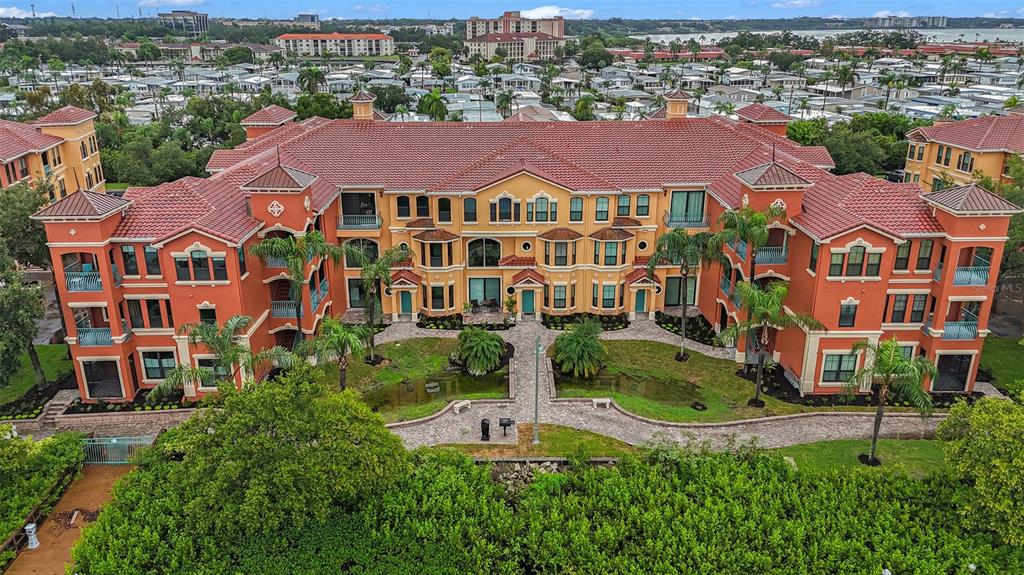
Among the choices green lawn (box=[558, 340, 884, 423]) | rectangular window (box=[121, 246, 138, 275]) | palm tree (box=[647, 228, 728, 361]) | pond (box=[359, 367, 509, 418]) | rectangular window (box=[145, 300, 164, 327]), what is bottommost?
pond (box=[359, 367, 509, 418])

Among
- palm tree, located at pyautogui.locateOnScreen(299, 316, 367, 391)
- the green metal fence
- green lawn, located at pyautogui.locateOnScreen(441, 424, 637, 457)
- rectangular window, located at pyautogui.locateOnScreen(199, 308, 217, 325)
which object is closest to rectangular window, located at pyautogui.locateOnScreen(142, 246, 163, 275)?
rectangular window, located at pyautogui.locateOnScreen(199, 308, 217, 325)

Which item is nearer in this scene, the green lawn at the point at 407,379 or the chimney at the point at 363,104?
the green lawn at the point at 407,379

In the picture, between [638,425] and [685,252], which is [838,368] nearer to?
[685,252]

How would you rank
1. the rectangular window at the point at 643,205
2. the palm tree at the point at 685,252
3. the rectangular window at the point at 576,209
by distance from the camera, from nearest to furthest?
1. the palm tree at the point at 685,252
2. the rectangular window at the point at 576,209
3. the rectangular window at the point at 643,205

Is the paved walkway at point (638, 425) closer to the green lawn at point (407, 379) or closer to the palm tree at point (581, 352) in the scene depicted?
the green lawn at point (407, 379)

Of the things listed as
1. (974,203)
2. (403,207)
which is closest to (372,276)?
(403,207)

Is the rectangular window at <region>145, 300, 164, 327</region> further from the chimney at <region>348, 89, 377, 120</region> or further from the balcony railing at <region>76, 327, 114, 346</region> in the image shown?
the chimney at <region>348, 89, 377, 120</region>

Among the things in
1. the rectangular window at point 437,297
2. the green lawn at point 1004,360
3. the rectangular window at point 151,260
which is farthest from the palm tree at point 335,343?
the green lawn at point 1004,360
